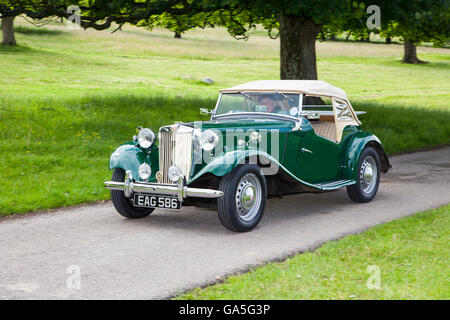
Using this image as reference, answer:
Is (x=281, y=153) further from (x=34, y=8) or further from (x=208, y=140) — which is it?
(x=34, y=8)

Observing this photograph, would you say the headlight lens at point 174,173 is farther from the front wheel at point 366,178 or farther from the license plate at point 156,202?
the front wheel at point 366,178

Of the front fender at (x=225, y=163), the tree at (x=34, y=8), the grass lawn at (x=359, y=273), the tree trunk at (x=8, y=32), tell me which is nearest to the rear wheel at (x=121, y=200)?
the front fender at (x=225, y=163)

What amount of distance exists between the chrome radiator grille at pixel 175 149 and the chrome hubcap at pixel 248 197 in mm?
687

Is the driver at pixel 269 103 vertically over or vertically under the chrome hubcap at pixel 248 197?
over

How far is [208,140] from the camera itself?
703 cm

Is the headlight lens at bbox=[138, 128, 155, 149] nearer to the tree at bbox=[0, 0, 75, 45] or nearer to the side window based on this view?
the side window

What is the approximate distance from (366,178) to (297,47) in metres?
8.12

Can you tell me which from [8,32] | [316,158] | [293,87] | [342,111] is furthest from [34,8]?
[8,32]

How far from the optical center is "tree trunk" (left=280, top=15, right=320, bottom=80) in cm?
1628

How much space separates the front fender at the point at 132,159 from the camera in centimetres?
740

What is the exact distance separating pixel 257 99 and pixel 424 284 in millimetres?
4262
